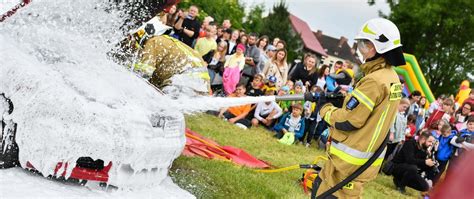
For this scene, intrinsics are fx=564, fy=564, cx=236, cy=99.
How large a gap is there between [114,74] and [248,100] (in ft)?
4.12

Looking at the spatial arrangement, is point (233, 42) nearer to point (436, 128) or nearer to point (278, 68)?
point (278, 68)

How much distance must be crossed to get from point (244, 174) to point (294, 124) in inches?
184

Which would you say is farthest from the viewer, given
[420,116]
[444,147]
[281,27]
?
[281,27]

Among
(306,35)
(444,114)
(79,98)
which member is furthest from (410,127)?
(306,35)

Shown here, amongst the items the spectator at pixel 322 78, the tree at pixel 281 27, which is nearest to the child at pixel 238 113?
the spectator at pixel 322 78

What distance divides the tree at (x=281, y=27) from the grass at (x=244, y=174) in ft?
111

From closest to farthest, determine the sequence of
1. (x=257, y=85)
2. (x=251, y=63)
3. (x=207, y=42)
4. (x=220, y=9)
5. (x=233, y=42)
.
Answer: (x=207, y=42)
(x=257, y=85)
(x=251, y=63)
(x=233, y=42)
(x=220, y=9)

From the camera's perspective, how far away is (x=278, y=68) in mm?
11695

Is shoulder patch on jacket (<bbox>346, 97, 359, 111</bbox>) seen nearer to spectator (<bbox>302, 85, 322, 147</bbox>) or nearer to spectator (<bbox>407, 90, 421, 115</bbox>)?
spectator (<bbox>302, 85, 322, 147</bbox>)

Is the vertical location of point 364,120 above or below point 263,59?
above

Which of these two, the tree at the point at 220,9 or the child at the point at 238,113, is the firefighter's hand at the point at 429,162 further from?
the tree at the point at 220,9

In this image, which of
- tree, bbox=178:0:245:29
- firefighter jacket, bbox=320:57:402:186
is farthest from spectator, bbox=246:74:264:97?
tree, bbox=178:0:245:29

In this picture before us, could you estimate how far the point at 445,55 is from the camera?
34.6 meters

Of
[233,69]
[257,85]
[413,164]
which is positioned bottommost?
[413,164]
